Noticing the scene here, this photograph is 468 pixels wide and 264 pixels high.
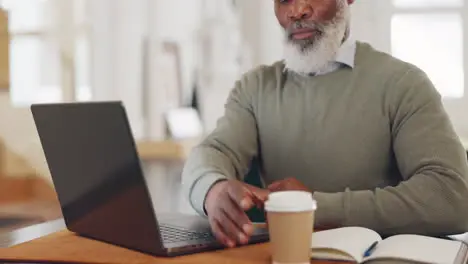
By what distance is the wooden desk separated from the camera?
94 cm

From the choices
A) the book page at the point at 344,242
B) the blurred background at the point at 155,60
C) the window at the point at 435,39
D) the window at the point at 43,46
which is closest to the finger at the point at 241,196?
the book page at the point at 344,242

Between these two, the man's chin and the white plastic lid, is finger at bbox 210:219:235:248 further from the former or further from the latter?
Result: the man's chin

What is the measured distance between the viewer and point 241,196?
108 centimetres

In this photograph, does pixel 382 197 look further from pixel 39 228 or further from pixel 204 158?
pixel 39 228

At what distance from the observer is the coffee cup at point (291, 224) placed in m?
0.85

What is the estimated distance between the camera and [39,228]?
131 cm

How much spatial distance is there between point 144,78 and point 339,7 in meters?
1.18

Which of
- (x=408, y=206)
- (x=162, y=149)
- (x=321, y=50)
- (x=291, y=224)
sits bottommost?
(x=162, y=149)

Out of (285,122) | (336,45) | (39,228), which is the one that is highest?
(336,45)

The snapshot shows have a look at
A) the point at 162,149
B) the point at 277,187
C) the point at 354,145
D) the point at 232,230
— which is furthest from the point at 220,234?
the point at 162,149

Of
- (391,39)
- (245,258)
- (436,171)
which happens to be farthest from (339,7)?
(391,39)

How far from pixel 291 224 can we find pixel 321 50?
74 centimetres

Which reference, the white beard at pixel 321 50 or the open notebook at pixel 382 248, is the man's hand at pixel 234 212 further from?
the white beard at pixel 321 50

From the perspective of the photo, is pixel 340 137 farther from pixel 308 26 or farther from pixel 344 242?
pixel 344 242
